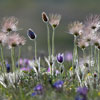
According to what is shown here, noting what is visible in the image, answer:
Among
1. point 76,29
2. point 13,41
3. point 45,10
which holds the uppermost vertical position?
point 45,10

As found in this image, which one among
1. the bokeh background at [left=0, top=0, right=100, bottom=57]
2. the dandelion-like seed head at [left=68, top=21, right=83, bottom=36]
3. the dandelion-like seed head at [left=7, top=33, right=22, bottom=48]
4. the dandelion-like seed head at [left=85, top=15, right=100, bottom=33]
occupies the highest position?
the bokeh background at [left=0, top=0, right=100, bottom=57]

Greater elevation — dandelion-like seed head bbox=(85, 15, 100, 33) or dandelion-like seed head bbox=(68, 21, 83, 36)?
dandelion-like seed head bbox=(85, 15, 100, 33)

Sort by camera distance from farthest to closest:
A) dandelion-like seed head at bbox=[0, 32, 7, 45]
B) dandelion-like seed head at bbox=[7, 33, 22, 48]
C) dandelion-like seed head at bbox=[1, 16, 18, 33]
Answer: dandelion-like seed head at bbox=[1, 16, 18, 33], dandelion-like seed head at bbox=[0, 32, 7, 45], dandelion-like seed head at bbox=[7, 33, 22, 48]

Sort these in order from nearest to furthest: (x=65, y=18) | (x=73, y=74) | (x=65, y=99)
Answer: (x=65, y=99) → (x=73, y=74) → (x=65, y=18)

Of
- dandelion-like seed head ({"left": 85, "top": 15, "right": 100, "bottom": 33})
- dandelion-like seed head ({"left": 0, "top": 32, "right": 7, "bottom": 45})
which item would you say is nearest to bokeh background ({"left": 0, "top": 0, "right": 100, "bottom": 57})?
dandelion-like seed head ({"left": 85, "top": 15, "right": 100, "bottom": 33})

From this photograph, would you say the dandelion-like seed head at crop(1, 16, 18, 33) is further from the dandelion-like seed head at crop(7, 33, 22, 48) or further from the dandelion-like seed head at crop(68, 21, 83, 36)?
the dandelion-like seed head at crop(68, 21, 83, 36)

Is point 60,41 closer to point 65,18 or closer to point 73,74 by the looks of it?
point 65,18

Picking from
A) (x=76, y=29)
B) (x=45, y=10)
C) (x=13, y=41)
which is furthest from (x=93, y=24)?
(x=45, y=10)

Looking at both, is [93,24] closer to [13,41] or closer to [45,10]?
[13,41]

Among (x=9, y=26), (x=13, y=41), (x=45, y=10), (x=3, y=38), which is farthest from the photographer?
(x=45, y=10)

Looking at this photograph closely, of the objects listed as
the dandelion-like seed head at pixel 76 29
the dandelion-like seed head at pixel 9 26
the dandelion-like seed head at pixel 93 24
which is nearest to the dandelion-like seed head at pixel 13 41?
the dandelion-like seed head at pixel 9 26

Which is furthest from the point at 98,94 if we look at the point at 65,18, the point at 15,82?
the point at 65,18
